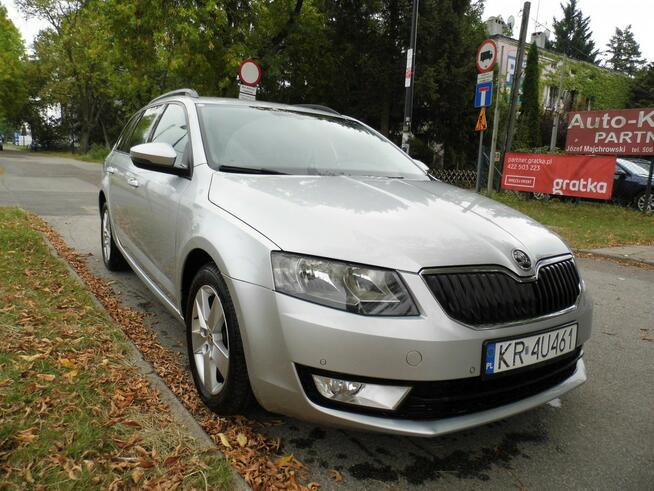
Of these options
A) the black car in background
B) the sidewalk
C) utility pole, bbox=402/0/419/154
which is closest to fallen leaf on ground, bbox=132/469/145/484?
the sidewalk

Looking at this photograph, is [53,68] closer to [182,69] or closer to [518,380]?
[182,69]

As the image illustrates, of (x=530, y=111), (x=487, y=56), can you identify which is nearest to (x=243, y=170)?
(x=487, y=56)

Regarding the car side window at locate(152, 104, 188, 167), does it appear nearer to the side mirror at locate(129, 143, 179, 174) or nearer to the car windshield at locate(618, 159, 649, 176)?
the side mirror at locate(129, 143, 179, 174)

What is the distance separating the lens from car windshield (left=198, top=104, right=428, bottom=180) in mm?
2863

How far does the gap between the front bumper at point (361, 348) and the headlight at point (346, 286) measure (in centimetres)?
3

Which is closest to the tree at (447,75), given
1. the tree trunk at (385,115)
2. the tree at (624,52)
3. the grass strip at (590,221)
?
the tree trunk at (385,115)

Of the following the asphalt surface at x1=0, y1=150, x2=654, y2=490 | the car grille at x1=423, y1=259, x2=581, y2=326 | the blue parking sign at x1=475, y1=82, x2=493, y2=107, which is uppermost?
the blue parking sign at x1=475, y1=82, x2=493, y2=107

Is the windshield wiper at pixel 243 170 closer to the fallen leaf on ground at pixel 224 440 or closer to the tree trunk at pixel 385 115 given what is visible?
the fallen leaf on ground at pixel 224 440

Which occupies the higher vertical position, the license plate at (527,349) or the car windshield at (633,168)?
the car windshield at (633,168)

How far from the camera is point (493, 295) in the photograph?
194cm

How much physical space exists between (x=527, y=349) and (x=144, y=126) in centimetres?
348

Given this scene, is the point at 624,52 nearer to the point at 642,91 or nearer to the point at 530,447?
the point at 642,91

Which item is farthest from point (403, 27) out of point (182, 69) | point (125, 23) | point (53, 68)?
point (53, 68)

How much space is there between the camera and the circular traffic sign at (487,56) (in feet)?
29.8
